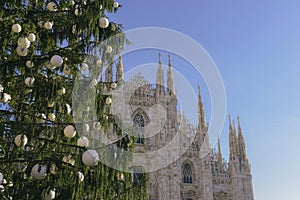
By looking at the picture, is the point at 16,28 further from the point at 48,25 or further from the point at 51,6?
the point at 51,6

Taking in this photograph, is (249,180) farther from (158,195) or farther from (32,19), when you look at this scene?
(32,19)

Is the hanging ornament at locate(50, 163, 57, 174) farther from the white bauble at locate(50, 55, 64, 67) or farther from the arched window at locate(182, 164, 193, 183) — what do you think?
the arched window at locate(182, 164, 193, 183)

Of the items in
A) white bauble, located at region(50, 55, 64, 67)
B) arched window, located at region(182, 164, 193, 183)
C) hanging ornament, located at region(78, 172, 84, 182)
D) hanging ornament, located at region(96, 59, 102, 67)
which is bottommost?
hanging ornament, located at region(78, 172, 84, 182)

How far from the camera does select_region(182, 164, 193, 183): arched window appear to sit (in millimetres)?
27516

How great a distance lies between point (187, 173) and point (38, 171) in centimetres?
2381

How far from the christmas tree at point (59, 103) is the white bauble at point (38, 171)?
0.6 inches

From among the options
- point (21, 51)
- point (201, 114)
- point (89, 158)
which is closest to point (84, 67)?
point (21, 51)

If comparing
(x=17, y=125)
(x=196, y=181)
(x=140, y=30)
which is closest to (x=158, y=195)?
(x=196, y=181)

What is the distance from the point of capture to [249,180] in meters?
29.6

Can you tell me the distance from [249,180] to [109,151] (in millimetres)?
26156

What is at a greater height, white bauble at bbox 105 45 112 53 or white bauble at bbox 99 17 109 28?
white bauble at bbox 99 17 109 28

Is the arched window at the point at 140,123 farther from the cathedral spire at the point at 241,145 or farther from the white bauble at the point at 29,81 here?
the white bauble at the point at 29,81

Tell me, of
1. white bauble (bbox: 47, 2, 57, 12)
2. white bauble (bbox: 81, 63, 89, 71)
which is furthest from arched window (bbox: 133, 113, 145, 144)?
white bauble (bbox: 47, 2, 57, 12)

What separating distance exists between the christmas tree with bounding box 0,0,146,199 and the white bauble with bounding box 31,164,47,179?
1cm
